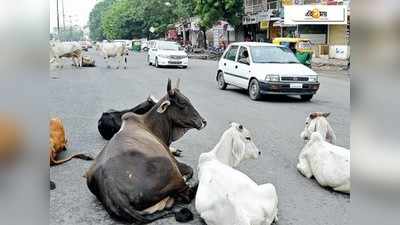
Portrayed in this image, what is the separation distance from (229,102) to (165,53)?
14.4 m

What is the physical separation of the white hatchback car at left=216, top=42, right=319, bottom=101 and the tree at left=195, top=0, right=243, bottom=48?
2280 cm

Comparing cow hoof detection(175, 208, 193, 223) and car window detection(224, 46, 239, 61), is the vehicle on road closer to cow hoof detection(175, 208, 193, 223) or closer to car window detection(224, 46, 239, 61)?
car window detection(224, 46, 239, 61)

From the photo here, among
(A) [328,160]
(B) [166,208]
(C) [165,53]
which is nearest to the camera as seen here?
(B) [166,208]

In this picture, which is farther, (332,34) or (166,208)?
(332,34)

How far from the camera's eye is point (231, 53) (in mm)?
16125

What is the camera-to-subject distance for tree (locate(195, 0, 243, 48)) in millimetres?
38594

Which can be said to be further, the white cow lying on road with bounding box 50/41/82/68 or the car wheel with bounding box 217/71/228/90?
the white cow lying on road with bounding box 50/41/82/68

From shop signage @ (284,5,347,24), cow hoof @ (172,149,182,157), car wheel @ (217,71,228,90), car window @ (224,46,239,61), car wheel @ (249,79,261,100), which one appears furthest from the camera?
shop signage @ (284,5,347,24)

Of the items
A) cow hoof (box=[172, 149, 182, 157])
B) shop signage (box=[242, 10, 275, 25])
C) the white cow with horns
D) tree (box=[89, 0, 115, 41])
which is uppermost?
tree (box=[89, 0, 115, 41])

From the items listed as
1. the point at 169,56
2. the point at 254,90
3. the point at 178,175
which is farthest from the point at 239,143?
the point at 169,56

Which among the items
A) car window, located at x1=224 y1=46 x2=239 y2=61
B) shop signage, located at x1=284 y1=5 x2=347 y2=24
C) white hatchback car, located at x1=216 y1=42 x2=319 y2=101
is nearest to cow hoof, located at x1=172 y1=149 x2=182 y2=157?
white hatchback car, located at x1=216 y1=42 x2=319 y2=101

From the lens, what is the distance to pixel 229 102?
13922 mm

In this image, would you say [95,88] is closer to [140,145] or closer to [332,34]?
[140,145]

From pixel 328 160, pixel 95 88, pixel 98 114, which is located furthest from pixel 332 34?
pixel 328 160
